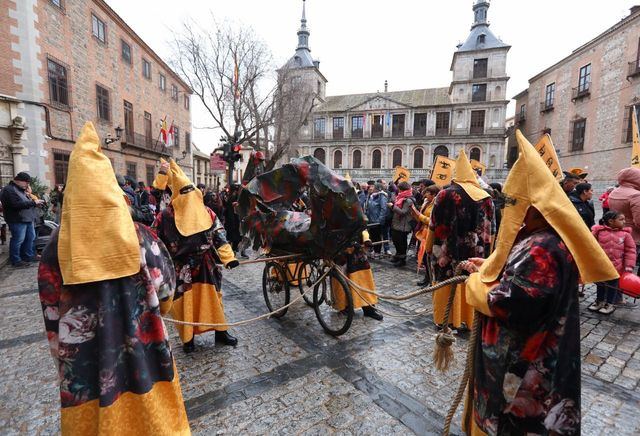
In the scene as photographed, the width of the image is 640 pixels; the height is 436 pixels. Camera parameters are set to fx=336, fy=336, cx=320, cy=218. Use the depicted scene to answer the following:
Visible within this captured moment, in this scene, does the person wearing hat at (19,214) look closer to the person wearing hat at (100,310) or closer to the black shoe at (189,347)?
the black shoe at (189,347)

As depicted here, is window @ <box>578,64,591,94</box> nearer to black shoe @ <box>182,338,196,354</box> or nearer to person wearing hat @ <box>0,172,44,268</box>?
black shoe @ <box>182,338,196,354</box>

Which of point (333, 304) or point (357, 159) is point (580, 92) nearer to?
point (357, 159)

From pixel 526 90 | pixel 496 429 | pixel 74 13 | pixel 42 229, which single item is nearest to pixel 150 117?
pixel 74 13

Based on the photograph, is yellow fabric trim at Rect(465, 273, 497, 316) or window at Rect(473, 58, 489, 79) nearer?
yellow fabric trim at Rect(465, 273, 497, 316)

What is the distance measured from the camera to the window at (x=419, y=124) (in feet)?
142

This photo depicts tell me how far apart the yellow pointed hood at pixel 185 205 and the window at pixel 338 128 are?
43.8m

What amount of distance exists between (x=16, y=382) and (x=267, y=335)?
2.48 m

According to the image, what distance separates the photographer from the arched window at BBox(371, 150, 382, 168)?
4441 centimetres

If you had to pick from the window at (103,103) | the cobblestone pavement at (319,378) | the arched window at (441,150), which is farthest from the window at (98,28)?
the arched window at (441,150)

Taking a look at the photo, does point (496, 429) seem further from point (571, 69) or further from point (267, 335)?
point (571, 69)

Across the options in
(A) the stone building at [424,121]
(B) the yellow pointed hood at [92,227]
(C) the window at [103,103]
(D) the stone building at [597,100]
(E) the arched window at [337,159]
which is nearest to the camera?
(B) the yellow pointed hood at [92,227]

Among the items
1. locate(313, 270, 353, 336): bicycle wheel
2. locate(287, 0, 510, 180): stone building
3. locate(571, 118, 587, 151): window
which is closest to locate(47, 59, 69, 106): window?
locate(313, 270, 353, 336): bicycle wheel

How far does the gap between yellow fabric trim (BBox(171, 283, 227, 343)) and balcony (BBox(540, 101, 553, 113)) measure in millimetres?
34478

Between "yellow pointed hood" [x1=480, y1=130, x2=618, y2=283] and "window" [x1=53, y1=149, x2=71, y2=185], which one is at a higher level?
"window" [x1=53, y1=149, x2=71, y2=185]
